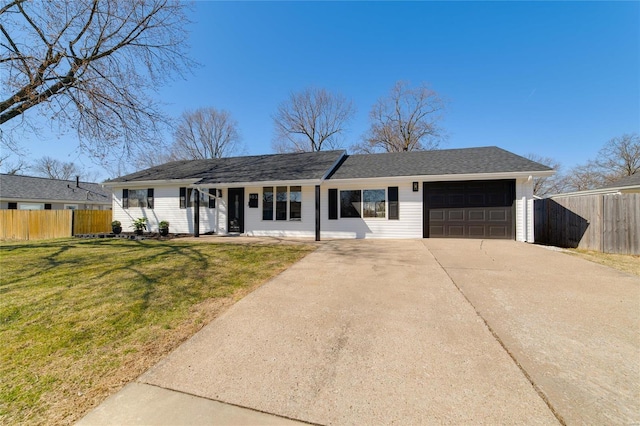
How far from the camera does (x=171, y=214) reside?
1299 centimetres

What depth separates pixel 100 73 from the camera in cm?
848

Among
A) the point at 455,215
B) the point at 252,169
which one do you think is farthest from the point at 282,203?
the point at 455,215

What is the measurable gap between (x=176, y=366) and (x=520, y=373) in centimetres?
296

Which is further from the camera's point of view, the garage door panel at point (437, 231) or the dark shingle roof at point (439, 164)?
the garage door panel at point (437, 231)

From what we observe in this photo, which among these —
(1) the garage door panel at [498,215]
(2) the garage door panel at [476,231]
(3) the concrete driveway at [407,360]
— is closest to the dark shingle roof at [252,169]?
(2) the garage door panel at [476,231]

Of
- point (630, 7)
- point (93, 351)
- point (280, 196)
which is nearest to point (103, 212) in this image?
point (280, 196)

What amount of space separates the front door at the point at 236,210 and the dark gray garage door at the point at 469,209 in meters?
8.26

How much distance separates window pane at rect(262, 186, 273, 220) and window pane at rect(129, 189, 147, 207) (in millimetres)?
7041

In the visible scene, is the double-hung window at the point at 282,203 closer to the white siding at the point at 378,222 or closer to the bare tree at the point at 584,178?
the white siding at the point at 378,222

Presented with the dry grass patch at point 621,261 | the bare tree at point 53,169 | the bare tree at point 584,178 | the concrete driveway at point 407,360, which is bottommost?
the concrete driveway at point 407,360

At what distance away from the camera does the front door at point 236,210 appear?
472 inches

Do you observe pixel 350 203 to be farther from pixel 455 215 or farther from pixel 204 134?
pixel 204 134

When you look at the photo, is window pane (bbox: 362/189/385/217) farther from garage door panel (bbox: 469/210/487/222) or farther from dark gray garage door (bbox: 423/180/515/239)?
garage door panel (bbox: 469/210/487/222)

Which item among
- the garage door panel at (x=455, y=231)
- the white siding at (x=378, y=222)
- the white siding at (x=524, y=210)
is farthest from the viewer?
the white siding at (x=378, y=222)
